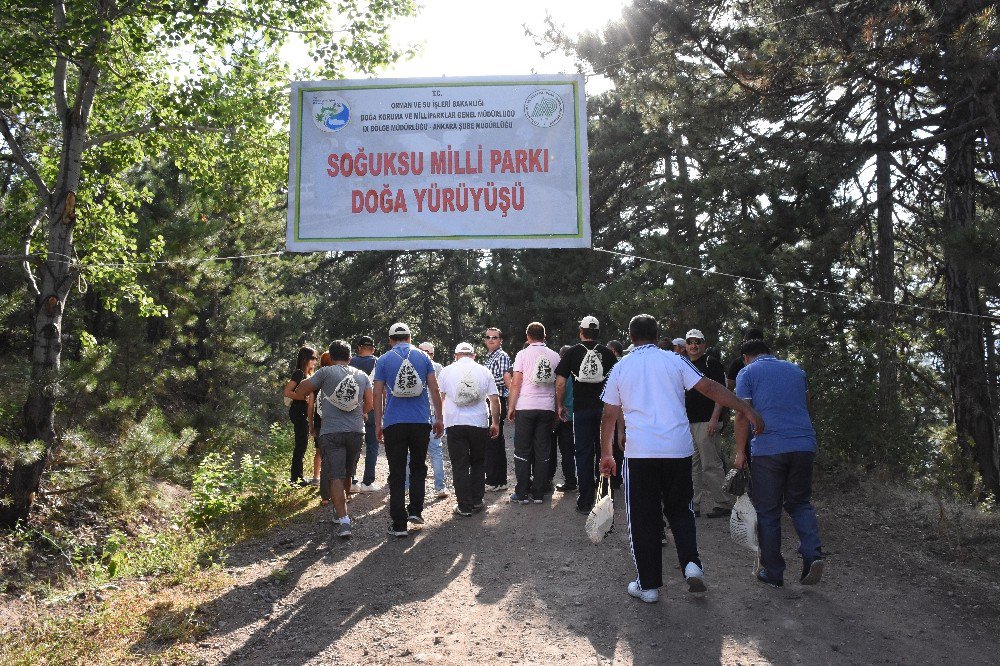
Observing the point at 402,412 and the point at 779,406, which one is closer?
the point at 779,406

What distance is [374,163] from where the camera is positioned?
26.0 ft

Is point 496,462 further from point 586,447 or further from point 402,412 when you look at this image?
point 402,412

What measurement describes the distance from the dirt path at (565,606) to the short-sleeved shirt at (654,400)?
1118 mm

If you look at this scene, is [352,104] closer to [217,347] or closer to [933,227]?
[217,347]

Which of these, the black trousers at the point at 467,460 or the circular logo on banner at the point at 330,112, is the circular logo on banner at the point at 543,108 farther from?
the black trousers at the point at 467,460

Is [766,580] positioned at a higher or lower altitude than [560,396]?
lower

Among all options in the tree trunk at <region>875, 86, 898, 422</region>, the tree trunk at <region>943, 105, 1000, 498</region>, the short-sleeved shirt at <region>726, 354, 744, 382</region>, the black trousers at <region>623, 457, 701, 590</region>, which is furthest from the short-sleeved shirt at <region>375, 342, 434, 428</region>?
the tree trunk at <region>943, 105, 1000, 498</region>

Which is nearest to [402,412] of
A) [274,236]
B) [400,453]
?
[400,453]

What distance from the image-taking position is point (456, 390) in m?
8.19

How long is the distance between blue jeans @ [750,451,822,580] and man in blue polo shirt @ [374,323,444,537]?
311cm

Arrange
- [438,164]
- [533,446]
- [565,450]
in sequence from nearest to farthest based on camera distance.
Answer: [438,164] < [533,446] < [565,450]

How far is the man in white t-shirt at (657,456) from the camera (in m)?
5.46

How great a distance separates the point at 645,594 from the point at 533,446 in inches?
138

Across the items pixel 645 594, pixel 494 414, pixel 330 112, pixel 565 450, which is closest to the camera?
pixel 645 594
